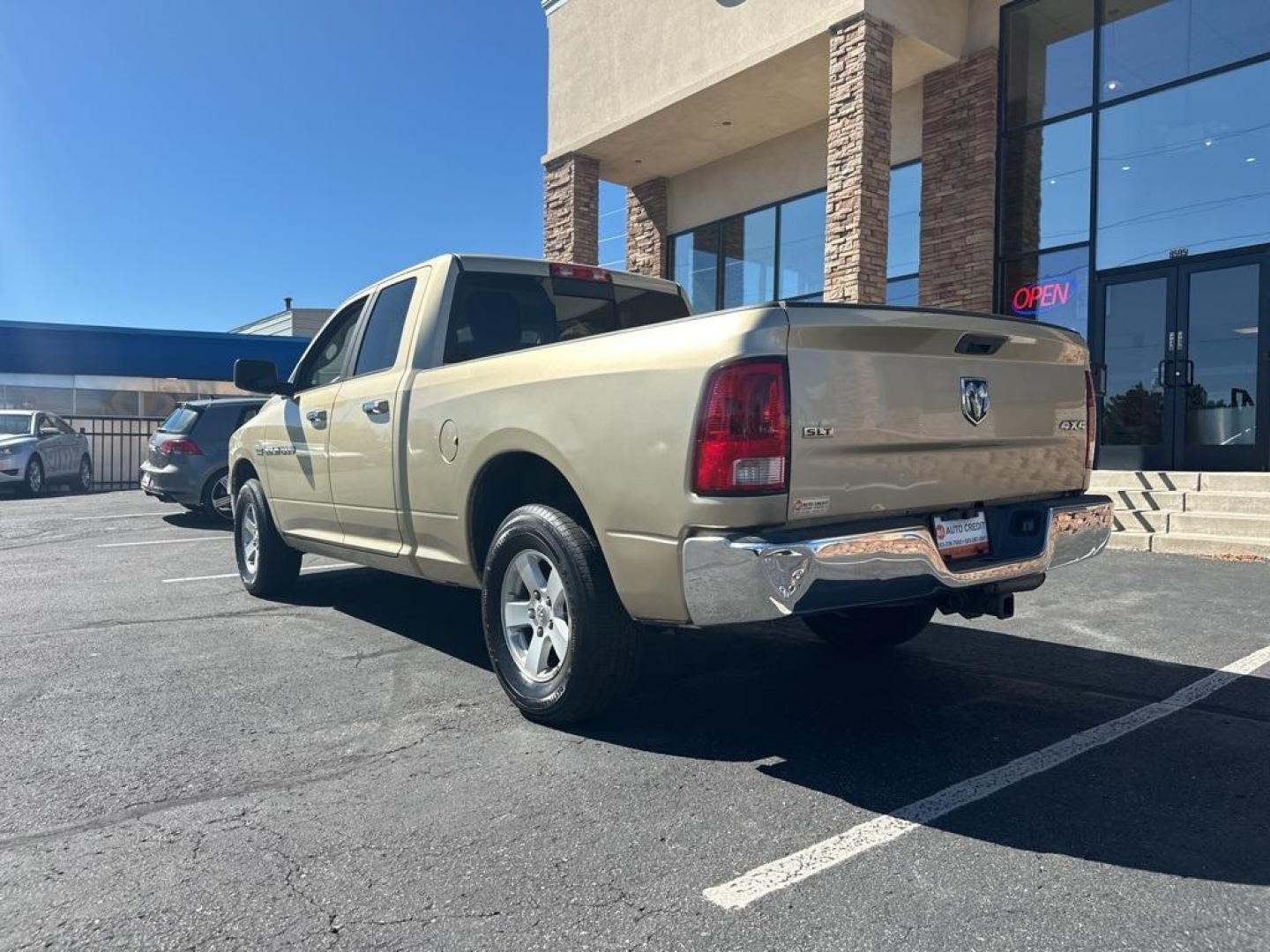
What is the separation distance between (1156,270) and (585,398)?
9.69 m

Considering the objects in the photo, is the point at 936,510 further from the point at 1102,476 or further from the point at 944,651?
the point at 1102,476

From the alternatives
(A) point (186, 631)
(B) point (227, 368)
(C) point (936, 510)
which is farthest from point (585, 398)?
(B) point (227, 368)

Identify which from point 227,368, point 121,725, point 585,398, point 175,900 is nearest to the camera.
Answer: point 175,900

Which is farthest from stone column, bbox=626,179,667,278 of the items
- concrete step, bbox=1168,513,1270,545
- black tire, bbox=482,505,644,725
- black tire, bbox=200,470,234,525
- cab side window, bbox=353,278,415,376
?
black tire, bbox=482,505,644,725

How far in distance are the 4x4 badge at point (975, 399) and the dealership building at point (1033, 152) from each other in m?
7.54

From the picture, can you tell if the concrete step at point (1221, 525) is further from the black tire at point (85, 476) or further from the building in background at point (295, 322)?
the building in background at point (295, 322)

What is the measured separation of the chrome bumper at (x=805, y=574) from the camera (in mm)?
2744

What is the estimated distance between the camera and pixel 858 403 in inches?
118

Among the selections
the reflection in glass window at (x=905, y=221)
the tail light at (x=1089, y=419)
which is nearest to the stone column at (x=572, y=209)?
the reflection in glass window at (x=905, y=221)

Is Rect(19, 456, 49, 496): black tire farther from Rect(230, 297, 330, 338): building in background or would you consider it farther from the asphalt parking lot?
Rect(230, 297, 330, 338): building in background

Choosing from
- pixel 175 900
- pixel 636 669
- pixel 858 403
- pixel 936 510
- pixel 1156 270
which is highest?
pixel 1156 270

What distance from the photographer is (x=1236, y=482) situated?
8500 mm

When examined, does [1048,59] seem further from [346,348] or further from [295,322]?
[295,322]

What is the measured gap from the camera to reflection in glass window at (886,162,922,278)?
12.5 metres
